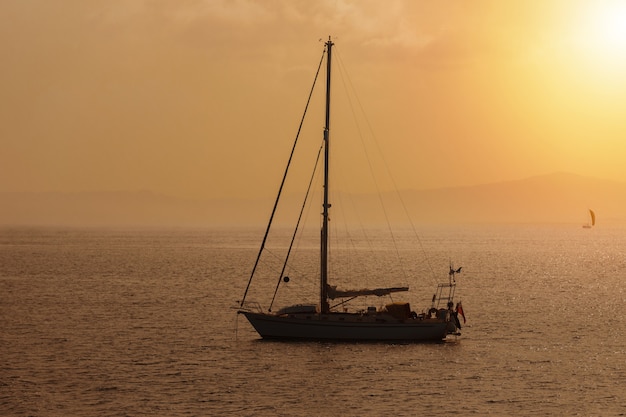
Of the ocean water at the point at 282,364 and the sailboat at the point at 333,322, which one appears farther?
the sailboat at the point at 333,322

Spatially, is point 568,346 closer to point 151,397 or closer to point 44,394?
point 151,397

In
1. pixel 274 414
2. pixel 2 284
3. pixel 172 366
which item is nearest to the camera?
pixel 274 414

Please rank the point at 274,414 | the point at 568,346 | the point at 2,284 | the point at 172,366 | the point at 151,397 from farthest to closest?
the point at 2,284 < the point at 568,346 < the point at 172,366 < the point at 151,397 < the point at 274,414

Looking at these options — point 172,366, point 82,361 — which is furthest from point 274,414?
point 82,361

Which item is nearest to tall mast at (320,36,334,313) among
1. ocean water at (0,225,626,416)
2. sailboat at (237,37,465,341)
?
sailboat at (237,37,465,341)

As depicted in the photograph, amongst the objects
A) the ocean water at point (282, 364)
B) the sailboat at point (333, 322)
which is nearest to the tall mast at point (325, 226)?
the sailboat at point (333, 322)

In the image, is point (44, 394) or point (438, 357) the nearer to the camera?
point (44, 394)

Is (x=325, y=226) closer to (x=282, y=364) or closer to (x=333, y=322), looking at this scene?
(x=333, y=322)

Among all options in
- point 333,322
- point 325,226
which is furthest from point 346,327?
point 325,226

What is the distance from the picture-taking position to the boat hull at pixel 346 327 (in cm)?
6894

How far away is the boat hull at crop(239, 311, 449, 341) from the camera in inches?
2714

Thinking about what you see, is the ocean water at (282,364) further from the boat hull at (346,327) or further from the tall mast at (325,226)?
the tall mast at (325,226)

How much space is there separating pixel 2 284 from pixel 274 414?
307 ft

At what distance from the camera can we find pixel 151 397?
170ft
